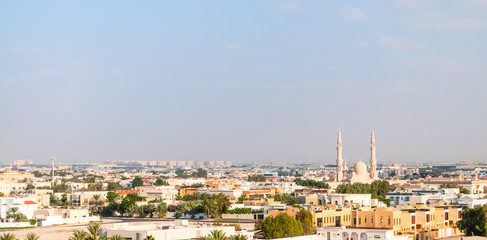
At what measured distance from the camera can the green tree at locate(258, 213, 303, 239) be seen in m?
45.4

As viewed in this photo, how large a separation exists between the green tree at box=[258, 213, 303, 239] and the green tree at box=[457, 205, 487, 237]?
10.9 m

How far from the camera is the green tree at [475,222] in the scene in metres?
48.8

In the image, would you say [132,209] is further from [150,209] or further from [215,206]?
[215,206]

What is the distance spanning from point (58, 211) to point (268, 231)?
29.8 metres

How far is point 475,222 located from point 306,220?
1026 cm

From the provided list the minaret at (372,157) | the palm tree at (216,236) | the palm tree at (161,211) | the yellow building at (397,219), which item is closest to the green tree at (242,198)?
the palm tree at (161,211)

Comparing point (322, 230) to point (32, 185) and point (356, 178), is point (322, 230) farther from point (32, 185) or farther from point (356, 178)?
point (32, 185)

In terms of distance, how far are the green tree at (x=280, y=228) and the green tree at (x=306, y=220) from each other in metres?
1.92

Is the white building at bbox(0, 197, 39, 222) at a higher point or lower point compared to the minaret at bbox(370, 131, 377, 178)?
lower

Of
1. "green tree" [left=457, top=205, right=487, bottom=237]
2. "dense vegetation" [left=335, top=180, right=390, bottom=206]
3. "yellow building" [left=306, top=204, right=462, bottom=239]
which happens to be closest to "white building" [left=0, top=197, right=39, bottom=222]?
"yellow building" [left=306, top=204, right=462, bottom=239]

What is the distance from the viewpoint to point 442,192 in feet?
278

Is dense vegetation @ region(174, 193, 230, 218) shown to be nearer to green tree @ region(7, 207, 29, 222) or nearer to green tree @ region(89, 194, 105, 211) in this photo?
green tree @ region(7, 207, 29, 222)

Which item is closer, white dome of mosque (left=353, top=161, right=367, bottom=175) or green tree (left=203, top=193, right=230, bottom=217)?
green tree (left=203, top=193, right=230, bottom=217)

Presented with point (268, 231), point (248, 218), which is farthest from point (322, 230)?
point (248, 218)
